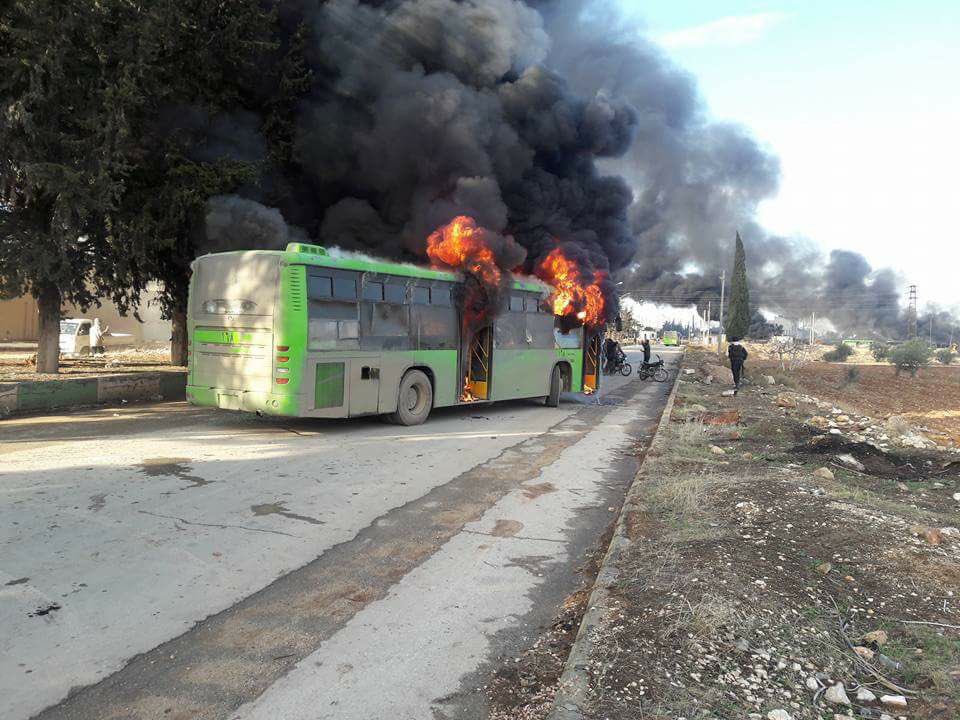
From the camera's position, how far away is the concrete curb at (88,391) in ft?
36.6

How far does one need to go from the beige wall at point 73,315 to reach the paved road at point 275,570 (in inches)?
1205

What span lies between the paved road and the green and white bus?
41.8 inches

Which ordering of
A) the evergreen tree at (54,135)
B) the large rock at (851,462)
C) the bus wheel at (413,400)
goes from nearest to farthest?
the large rock at (851,462)
the bus wheel at (413,400)
the evergreen tree at (54,135)

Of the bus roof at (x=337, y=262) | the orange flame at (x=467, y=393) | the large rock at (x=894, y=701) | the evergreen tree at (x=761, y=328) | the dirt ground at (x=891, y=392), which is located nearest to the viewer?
the large rock at (x=894, y=701)

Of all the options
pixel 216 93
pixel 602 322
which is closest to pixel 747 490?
pixel 602 322

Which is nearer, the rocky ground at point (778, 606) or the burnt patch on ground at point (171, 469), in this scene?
→ the rocky ground at point (778, 606)

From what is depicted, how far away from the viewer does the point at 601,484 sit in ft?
25.0

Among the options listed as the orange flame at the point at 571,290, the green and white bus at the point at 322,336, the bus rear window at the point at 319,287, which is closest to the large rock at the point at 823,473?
the green and white bus at the point at 322,336

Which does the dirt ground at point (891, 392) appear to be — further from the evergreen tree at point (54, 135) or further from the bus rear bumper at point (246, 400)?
the evergreen tree at point (54, 135)

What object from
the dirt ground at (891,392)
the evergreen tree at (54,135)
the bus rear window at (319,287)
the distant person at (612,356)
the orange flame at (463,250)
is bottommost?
the dirt ground at (891,392)

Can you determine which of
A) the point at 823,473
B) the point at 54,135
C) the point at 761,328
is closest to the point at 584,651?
the point at 823,473

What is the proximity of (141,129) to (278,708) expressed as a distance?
14.2 meters

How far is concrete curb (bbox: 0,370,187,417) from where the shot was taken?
11.2 meters

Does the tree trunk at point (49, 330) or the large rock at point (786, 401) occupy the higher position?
the tree trunk at point (49, 330)
